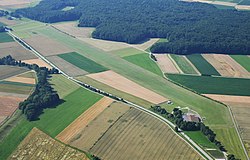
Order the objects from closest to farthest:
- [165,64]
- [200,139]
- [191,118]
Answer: [200,139], [191,118], [165,64]

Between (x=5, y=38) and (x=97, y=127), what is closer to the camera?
(x=97, y=127)

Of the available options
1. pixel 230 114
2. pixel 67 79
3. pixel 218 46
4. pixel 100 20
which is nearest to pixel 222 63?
pixel 218 46

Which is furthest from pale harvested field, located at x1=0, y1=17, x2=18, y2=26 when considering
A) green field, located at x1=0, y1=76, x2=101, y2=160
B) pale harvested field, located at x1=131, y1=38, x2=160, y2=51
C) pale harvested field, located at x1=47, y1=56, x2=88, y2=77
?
green field, located at x1=0, y1=76, x2=101, y2=160

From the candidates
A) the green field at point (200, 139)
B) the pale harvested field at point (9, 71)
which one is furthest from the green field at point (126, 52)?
the green field at point (200, 139)

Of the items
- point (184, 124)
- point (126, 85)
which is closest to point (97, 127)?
point (184, 124)

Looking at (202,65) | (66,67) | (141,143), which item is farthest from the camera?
(66,67)

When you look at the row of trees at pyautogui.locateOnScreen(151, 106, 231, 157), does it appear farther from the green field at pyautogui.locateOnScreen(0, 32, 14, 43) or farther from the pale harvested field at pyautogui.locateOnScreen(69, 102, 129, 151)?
the green field at pyautogui.locateOnScreen(0, 32, 14, 43)

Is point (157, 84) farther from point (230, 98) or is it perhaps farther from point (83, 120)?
point (83, 120)
